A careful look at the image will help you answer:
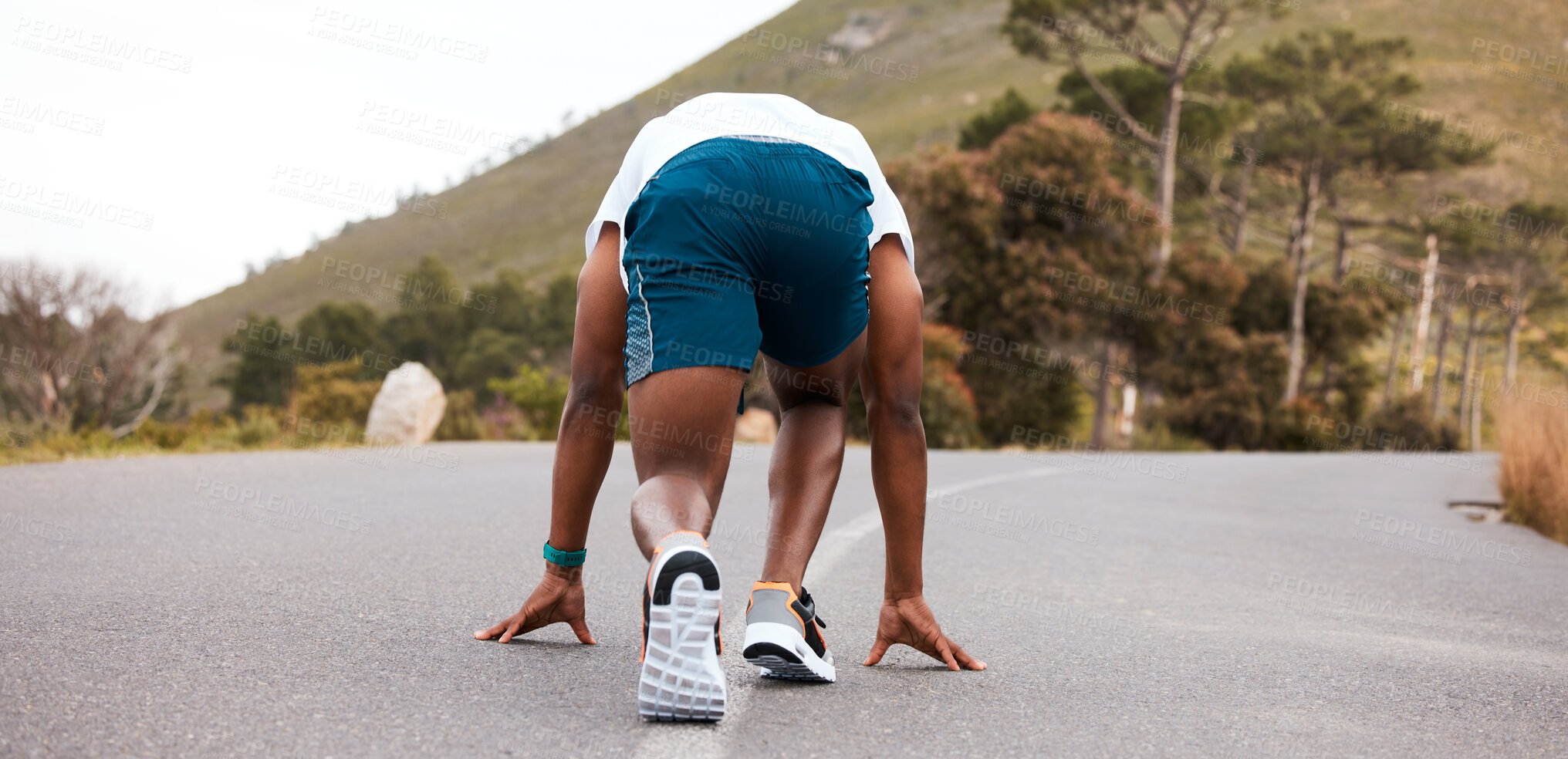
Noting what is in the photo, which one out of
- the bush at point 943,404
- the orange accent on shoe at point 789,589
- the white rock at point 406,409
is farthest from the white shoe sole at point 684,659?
the bush at point 943,404

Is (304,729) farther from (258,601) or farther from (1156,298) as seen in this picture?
(1156,298)

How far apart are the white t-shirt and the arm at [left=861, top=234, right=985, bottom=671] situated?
0.14 meters

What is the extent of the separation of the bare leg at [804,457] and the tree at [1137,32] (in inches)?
990

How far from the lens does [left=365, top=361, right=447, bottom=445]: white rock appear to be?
13.6m

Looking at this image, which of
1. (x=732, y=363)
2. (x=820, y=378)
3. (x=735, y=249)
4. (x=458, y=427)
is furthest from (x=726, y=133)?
(x=458, y=427)

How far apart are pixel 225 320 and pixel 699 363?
8633 cm

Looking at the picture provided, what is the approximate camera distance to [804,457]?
9.22 ft

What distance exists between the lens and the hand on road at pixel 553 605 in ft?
9.26

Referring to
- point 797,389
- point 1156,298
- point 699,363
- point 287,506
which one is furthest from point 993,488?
point 1156,298

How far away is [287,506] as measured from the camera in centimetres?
594

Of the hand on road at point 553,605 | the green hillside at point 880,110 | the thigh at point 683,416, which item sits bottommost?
the hand on road at point 553,605

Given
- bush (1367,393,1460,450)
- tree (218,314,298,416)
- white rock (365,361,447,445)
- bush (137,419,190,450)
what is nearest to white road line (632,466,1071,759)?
bush (137,419,190,450)

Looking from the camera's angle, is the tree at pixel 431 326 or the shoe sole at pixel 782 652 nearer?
the shoe sole at pixel 782 652

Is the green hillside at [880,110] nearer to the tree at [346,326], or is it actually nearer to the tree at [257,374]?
the tree at [346,326]
